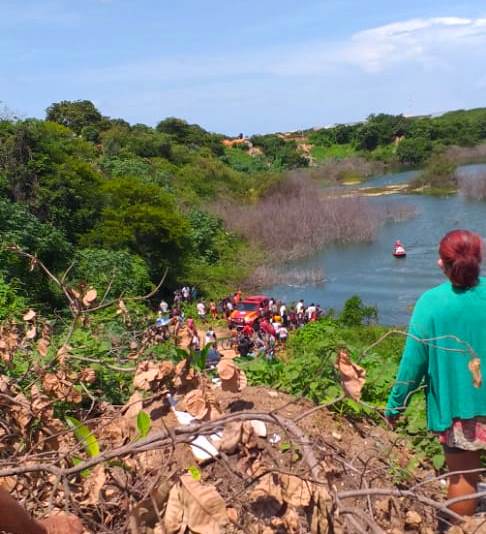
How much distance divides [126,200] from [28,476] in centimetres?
1790

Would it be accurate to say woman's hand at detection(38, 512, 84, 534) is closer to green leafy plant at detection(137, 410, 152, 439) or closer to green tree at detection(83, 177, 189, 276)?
green leafy plant at detection(137, 410, 152, 439)

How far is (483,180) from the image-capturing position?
3064 centimetres

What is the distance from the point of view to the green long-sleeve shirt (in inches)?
85.5

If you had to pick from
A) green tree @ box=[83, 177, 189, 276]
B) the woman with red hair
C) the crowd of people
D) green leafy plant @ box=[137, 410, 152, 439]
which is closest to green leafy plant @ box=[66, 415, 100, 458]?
green leafy plant @ box=[137, 410, 152, 439]

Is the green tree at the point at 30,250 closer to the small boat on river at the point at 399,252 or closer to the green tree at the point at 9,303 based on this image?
the green tree at the point at 9,303

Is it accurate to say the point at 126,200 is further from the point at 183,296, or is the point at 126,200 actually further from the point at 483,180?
the point at 483,180

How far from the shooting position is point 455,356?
2193 mm

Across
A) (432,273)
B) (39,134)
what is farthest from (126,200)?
(432,273)

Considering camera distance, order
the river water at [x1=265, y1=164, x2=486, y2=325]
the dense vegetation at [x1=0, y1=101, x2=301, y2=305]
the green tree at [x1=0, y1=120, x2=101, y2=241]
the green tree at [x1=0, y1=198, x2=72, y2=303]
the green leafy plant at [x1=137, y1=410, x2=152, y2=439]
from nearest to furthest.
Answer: the green leafy plant at [x1=137, y1=410, x2=152, y2=439]
the green tree at [x1=0, y1=198, x2=72, y2=303]
the dense vegetation at [x1=0, y1=101, x2=301, y2=305]
the green tree at [x1=0, y1=120, x2=101, y2=241]
the river water at [x1=265, y1=164, x2=486, y2=325]

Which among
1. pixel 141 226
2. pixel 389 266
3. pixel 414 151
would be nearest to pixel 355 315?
pixel 389 266

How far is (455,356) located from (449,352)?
33 mm

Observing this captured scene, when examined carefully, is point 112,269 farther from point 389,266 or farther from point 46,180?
point 389,266

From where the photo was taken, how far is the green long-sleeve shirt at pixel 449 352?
217 cm

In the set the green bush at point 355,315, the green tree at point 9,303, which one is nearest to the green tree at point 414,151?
the green bush at point 355,315
